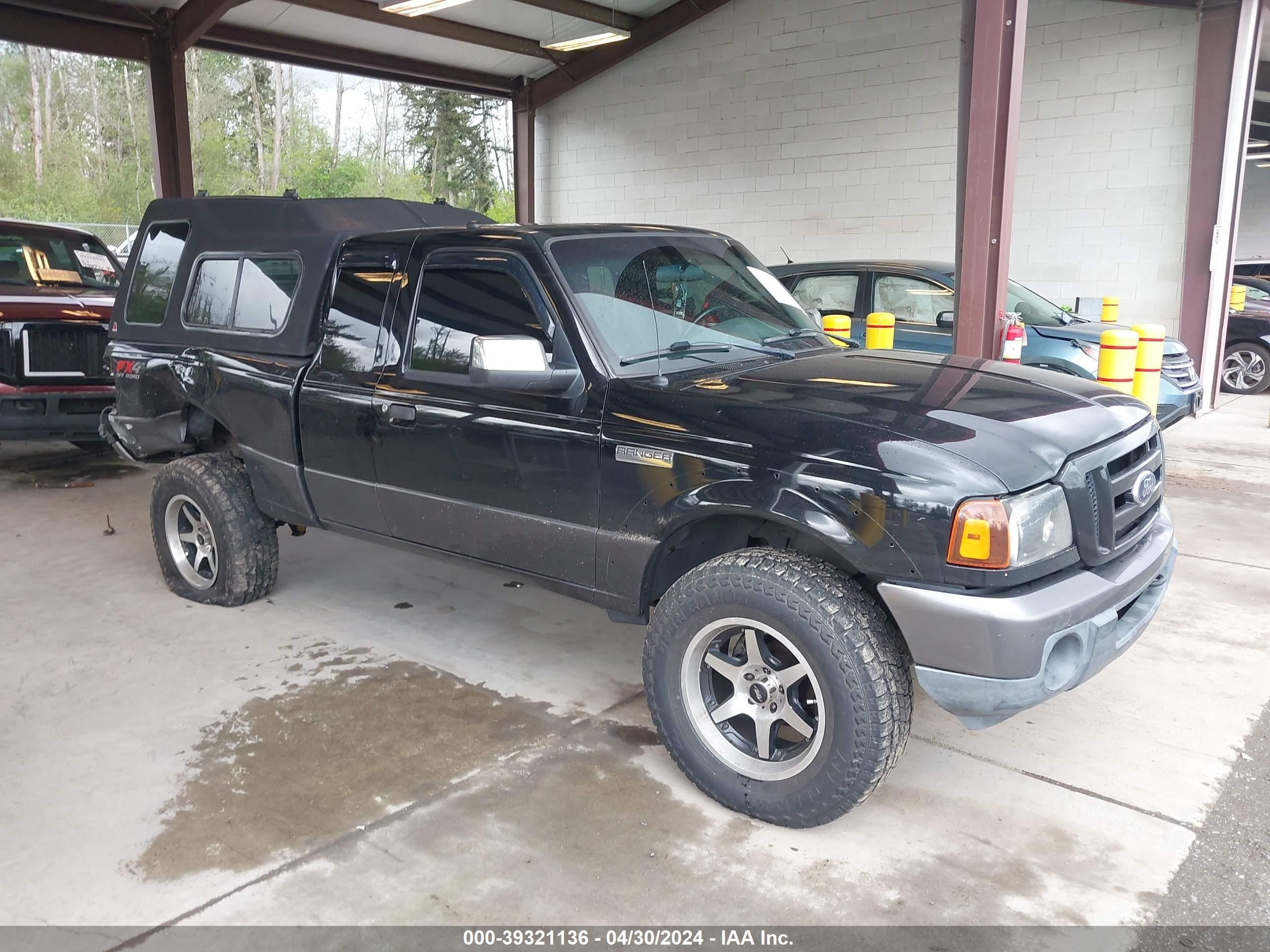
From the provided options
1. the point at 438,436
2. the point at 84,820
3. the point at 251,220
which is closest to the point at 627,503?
the point at 438,436

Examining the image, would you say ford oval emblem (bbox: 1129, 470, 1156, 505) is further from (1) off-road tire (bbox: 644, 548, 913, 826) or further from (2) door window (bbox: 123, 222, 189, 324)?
(2) door window (bbox: 123, 222, 189, 324)

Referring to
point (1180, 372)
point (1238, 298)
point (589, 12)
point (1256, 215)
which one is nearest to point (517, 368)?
point (1180, 372)

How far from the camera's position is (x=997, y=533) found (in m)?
2.66

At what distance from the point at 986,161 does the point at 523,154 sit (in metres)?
11.4

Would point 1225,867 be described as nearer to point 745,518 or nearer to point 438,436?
point 745,518

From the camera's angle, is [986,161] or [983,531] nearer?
[983,531]

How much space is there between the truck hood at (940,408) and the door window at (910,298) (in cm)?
542

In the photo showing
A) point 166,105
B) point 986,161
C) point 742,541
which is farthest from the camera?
point 166,105

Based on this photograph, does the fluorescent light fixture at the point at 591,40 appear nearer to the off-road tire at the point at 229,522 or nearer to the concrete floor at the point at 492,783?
the off-road tire at the point at 229,522

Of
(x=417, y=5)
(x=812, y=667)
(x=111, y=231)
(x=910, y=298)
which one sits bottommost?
(x=812, y=667)

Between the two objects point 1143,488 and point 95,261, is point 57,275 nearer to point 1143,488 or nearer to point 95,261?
point 95,261

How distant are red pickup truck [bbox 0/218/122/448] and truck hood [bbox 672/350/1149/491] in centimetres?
595

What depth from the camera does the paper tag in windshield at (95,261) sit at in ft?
28.4

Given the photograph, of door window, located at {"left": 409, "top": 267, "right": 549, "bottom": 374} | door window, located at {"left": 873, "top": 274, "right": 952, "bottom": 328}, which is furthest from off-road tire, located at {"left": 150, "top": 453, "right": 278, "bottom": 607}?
door window, located at {"left": 873, "top": 274, "right": 952, "bottom": 328}
